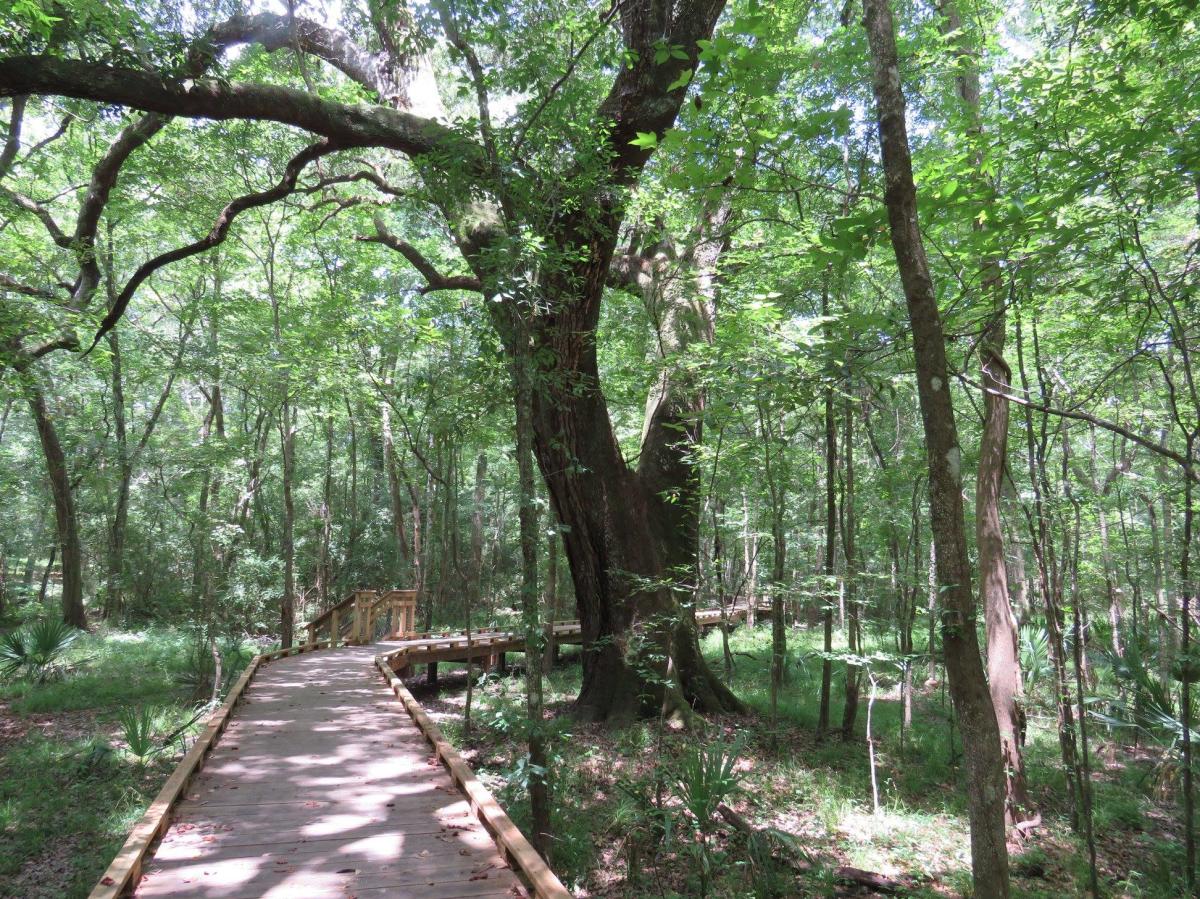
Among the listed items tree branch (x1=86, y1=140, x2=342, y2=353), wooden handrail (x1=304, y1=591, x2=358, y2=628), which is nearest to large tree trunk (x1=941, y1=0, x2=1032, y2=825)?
tree branch (x1=86, y1=140, x2=342, y2=353)

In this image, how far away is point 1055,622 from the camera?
5.58 m

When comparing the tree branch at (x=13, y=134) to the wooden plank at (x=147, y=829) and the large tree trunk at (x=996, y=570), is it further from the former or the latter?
the large tree trunk at (x=996, y=570)

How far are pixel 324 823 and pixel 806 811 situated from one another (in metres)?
5.02

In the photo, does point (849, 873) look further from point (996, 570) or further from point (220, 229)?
point (220, 229)

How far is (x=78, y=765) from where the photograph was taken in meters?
7.06

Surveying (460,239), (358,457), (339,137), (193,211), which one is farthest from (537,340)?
(358,457)

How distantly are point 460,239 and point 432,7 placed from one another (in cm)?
235

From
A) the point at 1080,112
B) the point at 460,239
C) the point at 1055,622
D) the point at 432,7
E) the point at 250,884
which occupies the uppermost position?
the point at 432,7

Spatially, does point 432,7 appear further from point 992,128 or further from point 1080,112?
point 992,128

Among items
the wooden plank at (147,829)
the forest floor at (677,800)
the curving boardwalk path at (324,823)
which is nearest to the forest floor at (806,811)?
the forest floor at (677,800)

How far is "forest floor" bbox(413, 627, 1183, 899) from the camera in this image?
5.26 meters

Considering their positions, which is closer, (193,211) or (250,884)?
(250,884)

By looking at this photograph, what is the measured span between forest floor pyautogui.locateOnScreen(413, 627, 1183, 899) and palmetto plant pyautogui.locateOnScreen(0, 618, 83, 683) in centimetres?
651

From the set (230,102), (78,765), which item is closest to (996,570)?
(230,102)
